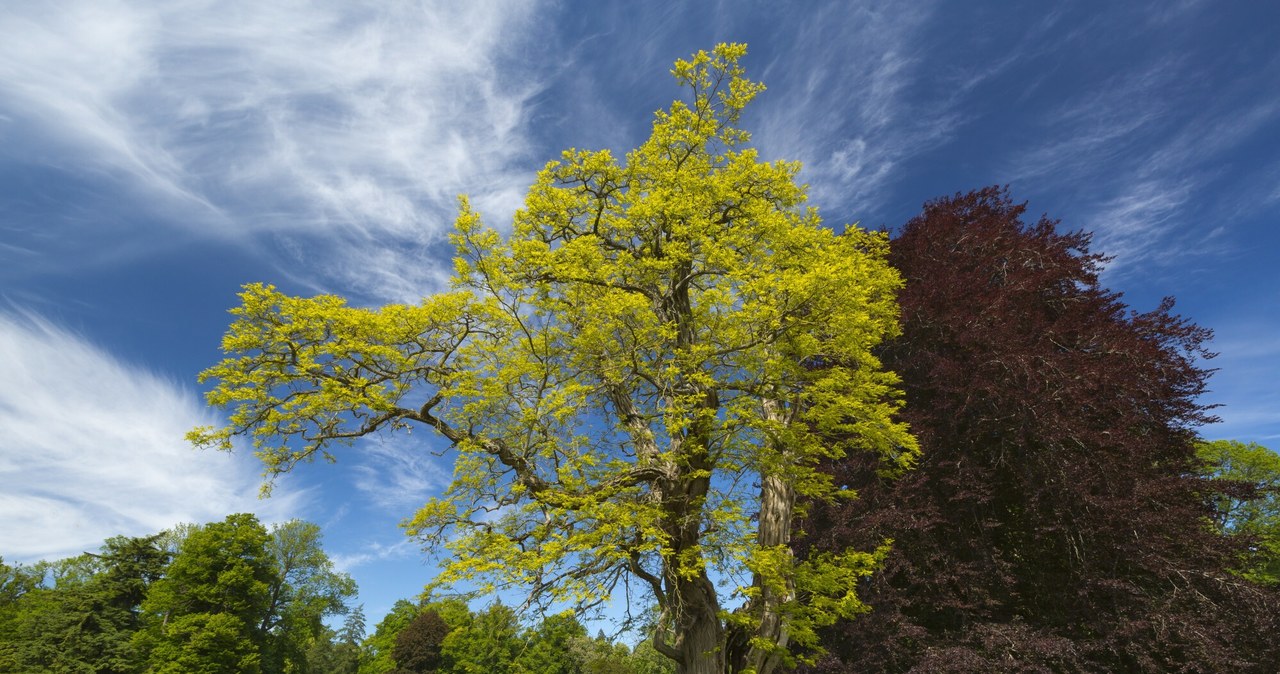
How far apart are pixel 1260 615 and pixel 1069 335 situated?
5725 millimetres

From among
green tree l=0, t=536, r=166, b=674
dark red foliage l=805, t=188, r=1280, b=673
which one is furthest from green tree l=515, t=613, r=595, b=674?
dark red foliage l=805, t=188, r=1280, b=673

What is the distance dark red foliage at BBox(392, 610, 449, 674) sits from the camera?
150ft

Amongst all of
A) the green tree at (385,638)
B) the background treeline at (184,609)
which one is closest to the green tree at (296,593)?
the background treeline at (184,609)

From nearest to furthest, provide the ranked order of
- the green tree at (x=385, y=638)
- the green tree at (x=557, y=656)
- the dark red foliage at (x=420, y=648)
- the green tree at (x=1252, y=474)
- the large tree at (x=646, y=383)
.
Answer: the large tree at (x=646, y=383)
the green tree at (x=1252, y=474)
the green tree at (x=557, y=656)
the dark red foliage at (x=420, y=648)
the green tree at (x=385, y=638)

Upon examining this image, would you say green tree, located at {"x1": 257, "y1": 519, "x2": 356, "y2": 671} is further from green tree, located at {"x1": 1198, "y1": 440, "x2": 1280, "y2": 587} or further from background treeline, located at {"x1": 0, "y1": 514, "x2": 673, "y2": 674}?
green tree, located at {"x1": 1198, "y1": 440, "x2": 1280, "y2": 587}

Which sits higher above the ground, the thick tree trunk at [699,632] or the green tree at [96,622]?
the green tree at [96,622]

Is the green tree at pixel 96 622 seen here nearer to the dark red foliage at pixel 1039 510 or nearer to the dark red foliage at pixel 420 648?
the dark red foliage at pixel 420 648

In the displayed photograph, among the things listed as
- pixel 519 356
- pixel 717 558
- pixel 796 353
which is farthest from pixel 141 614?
pixel 796 353

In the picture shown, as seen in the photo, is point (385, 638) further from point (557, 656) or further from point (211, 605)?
point (211, 605)

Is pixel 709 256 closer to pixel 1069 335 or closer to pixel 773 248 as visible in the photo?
pixel 773 248

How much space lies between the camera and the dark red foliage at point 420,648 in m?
45.8

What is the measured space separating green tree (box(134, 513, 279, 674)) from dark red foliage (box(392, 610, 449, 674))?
18.1 meters

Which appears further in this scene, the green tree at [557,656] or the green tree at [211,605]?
the green tree at [557,656]

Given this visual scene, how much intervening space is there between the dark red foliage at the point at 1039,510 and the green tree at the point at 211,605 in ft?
89.8
